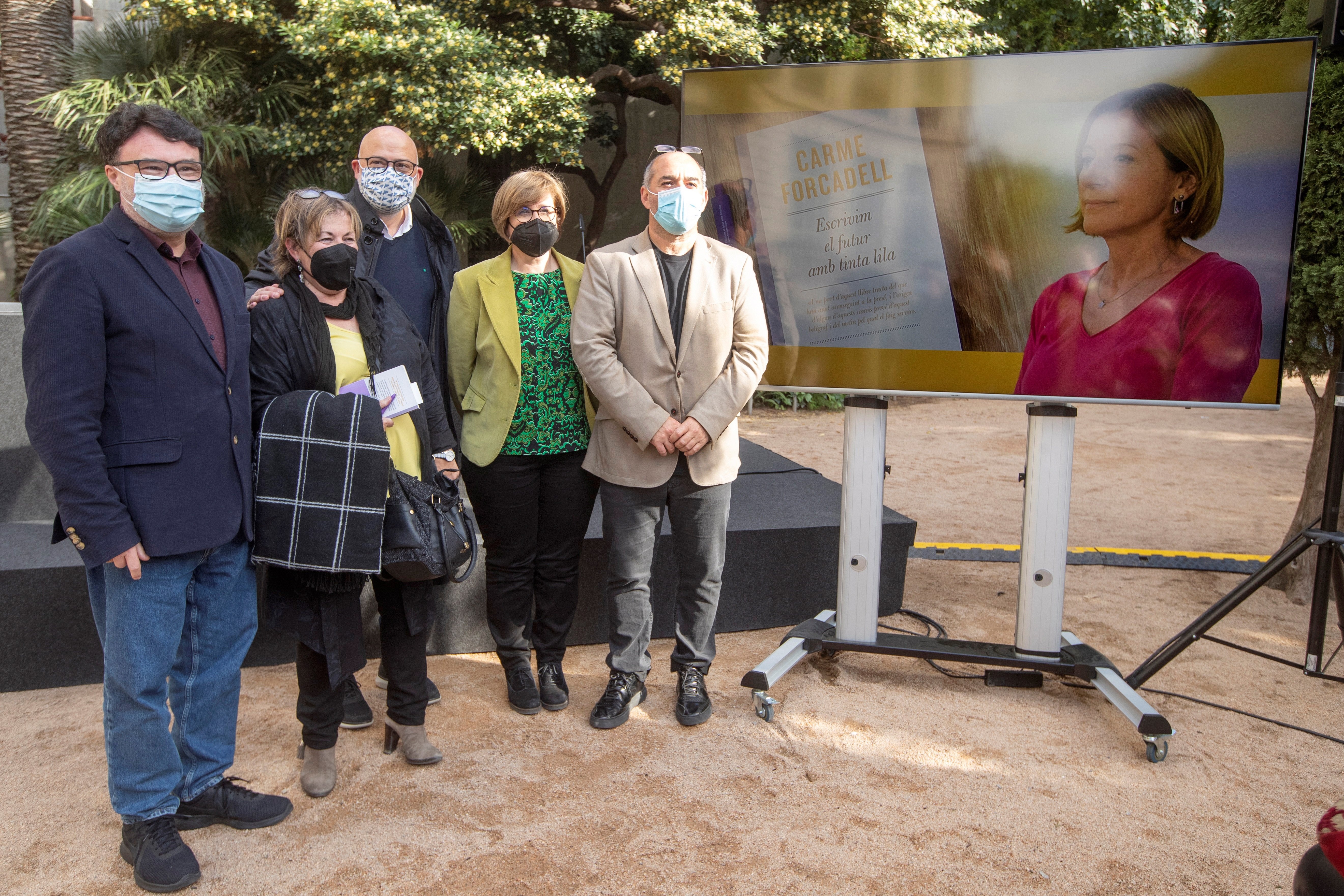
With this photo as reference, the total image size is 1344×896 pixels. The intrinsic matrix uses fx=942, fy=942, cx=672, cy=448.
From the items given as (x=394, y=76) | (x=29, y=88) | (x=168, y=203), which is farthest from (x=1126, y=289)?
(x=29, y=88)

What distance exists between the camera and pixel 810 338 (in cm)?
325

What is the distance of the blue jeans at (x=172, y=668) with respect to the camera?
6.89ft

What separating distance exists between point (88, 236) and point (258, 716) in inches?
65.6

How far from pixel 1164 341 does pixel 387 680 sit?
2571 millimetres

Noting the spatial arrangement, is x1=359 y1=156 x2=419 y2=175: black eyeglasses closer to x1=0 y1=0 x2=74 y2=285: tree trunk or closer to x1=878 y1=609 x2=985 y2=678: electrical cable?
x1=878 y1=609 x2=985 y2=678: electrical cable

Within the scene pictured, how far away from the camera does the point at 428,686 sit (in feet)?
10.3

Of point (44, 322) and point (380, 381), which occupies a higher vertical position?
point (44, 322)

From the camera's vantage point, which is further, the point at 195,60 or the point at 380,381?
the point at 195,60

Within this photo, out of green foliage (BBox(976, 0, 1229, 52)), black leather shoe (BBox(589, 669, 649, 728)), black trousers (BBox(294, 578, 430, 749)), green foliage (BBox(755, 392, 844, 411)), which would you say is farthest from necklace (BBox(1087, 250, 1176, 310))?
green foliage (BBox(976, 0, 1229, 52))

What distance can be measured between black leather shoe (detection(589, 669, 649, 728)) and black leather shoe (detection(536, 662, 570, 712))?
0.37ft

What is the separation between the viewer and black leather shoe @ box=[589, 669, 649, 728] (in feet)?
9.70

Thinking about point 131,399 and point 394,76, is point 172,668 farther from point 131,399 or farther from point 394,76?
point 394,76

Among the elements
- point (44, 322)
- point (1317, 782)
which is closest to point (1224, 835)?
point (1317, 782)

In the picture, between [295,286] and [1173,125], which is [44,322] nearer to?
[295,286]
